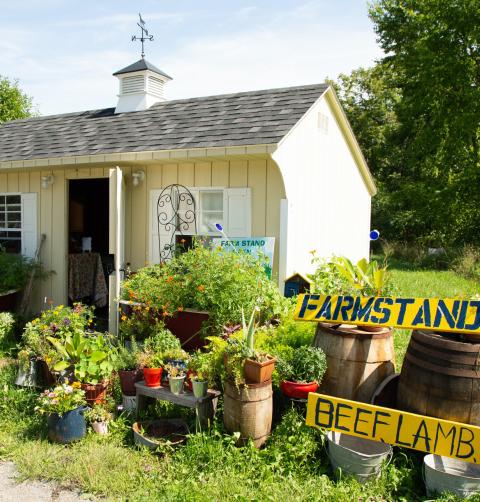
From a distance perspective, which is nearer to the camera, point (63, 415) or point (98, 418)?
point (63, 415)

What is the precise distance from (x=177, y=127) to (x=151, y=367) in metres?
4.37

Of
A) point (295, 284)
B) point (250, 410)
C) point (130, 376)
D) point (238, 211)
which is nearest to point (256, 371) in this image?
point (250, 410)

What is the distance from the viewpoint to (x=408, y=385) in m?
3.73

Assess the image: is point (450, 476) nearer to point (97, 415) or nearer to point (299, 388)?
point (299, 388)

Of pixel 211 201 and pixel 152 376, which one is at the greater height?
pixel 211 201

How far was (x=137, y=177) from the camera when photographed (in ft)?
24.3

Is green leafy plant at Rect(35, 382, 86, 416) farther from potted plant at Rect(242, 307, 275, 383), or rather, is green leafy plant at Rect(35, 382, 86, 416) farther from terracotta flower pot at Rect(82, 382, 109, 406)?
potted plant at Rect(242, 307, 275, 383)

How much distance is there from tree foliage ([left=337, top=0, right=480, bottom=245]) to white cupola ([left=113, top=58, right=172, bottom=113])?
1236 cm

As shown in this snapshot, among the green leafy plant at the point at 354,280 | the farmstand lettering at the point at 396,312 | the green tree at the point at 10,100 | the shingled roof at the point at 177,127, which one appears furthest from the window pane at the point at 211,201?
the green tree at the point at 10,100

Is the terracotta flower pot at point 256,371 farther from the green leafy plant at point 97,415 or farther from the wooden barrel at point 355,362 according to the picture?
the green leafy plant at point 97,415

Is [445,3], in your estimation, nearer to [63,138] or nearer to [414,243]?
[414,243]

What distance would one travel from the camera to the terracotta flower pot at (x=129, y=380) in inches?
182

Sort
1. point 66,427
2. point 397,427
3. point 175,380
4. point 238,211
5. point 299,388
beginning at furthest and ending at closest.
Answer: point 238,211
point 175,380
point 66,427
point 299,388
point 397,427

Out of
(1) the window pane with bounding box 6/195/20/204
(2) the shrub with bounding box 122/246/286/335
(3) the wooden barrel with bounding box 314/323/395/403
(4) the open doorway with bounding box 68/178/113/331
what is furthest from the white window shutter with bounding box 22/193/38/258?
(3) the wooden barrel with bounding box 314/323/395/403
